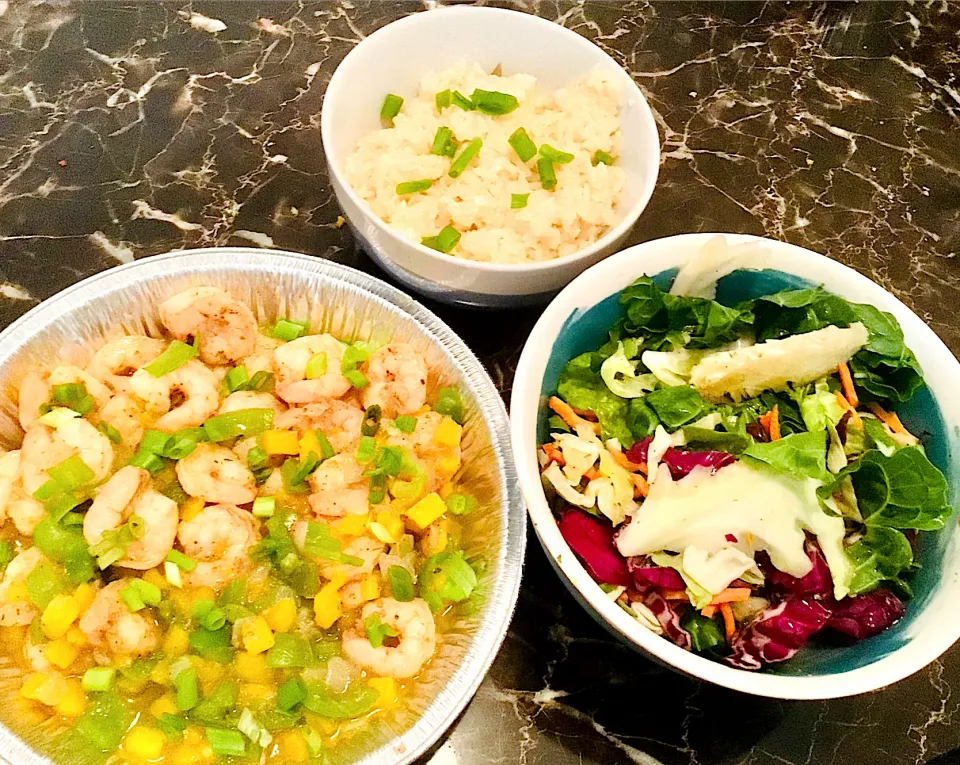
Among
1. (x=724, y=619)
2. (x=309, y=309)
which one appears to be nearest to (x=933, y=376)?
(x=724, y=619)

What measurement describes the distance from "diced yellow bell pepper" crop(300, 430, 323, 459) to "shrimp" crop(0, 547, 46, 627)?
422 millimetres

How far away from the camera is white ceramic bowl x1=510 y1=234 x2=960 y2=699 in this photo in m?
1.12

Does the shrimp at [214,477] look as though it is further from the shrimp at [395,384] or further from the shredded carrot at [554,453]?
the shredded carrot at [554,453]

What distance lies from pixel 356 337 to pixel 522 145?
0.52m

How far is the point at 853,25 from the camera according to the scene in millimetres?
2387

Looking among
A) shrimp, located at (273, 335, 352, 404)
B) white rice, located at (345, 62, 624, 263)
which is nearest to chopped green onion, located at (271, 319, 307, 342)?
shrimp, located at (273, 335, 352, 404)

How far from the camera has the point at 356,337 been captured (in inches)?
61.2

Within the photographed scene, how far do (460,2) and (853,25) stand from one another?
1161 mm

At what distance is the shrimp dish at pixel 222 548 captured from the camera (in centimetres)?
119

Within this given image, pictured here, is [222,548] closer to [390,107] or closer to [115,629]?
[115,629]

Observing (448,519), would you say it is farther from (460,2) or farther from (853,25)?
(853,25)

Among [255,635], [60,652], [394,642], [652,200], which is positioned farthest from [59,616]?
Answer: [652,200]

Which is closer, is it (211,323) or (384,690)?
(384,690)

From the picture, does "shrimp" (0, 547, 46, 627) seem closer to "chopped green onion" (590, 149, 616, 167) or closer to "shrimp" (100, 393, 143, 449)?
"shrimp" (100, 393, 143, 449)
